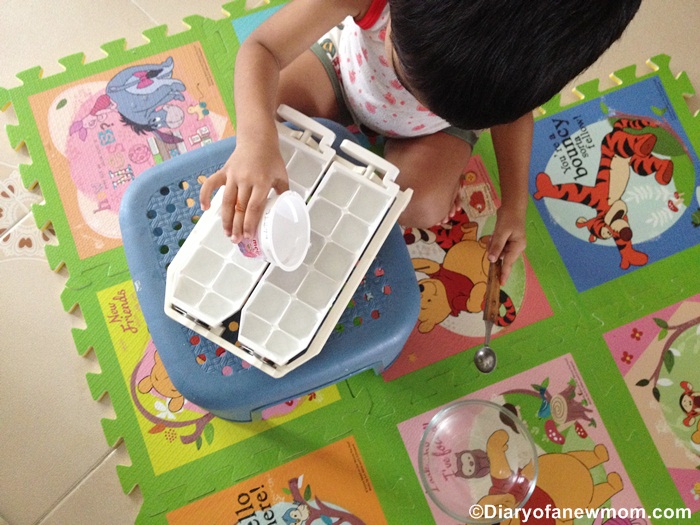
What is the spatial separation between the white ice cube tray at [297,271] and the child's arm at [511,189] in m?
0.18

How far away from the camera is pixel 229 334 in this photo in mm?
575

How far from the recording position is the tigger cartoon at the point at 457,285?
2.59 feet

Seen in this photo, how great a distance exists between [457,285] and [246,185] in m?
0.37

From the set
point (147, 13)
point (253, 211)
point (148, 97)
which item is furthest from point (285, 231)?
point (147, 13)

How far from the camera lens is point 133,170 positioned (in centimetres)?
80

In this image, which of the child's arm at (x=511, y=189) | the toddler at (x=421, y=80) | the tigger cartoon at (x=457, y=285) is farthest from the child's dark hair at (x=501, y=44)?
the tigger cartoon at (x=457, y=285)

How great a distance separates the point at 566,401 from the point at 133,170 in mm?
638

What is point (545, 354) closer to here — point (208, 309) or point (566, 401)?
point (566, 401)

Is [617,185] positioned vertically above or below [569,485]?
above

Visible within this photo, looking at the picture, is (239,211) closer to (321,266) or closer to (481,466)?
(321,266)

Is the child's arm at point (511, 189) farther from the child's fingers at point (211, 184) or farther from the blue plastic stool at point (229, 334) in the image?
the child's fingers at point (211, 184)

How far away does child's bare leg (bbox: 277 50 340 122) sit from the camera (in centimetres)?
68

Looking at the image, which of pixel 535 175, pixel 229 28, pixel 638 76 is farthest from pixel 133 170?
pixel 638 76

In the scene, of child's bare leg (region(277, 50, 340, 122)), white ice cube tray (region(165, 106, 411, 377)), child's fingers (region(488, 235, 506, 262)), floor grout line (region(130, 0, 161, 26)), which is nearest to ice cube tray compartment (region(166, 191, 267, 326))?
white ice cube tray (region(165, 106, 411, 377))
